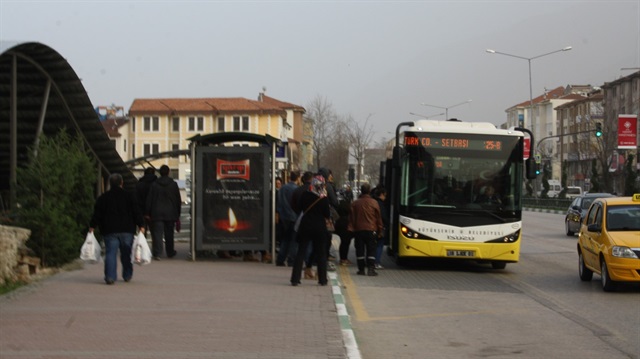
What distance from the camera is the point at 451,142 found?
19.0m

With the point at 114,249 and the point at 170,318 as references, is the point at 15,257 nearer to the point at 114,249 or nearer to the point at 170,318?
the point at 114,249

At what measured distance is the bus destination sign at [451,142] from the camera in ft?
62.1

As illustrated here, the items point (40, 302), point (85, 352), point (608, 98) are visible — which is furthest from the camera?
point (608, 98)

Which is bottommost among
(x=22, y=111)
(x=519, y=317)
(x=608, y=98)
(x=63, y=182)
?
(x=519, y=317)

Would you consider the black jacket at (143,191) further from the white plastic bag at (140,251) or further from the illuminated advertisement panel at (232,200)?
the white plastic bag at (140,251)

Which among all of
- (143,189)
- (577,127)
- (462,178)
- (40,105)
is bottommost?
(143,189)

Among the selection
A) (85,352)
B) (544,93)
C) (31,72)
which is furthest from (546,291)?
(544,93)

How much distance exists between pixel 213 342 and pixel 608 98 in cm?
9470

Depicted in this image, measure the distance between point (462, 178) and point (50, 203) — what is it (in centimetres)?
823

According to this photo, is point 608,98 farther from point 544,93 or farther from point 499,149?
point 499,149

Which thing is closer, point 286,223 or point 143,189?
point 286,223

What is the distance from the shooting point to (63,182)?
16.2m

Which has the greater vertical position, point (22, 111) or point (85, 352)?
point (22, 111)

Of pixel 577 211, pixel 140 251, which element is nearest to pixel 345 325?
pixel 140 251
